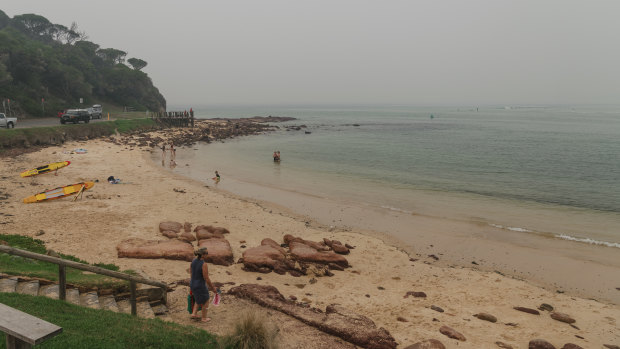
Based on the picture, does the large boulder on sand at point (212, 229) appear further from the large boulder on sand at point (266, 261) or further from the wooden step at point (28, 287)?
the wooden step at point (28, 287)

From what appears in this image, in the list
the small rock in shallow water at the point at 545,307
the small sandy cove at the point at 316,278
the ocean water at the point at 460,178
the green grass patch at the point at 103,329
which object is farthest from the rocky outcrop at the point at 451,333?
the ocean water at the point at 460,178

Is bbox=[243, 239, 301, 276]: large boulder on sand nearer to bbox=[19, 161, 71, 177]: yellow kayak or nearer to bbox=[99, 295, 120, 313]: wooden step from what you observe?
bbox=[99, 295, 120, 313]: wooden step

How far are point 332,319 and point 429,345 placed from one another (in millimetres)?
2275

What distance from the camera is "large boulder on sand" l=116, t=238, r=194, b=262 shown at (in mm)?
12398

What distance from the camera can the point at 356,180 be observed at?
3083cm

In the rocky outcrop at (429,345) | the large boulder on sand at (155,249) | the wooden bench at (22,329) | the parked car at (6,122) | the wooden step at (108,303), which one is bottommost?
the rocky outcrop at (429,345)

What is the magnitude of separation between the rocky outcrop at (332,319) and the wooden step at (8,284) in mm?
4854

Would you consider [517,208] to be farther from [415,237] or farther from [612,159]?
[612,159]

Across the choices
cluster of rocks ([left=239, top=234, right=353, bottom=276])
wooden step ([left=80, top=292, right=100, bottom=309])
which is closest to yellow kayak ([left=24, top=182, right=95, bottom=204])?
cluster of rocks ([left=239, top=234, right=353, bottom=276])

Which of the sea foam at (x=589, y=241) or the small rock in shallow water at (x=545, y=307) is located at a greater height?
the sea foam at (x=589, y=241)

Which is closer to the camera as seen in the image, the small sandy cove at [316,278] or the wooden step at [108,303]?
the wooden step at [108,303]

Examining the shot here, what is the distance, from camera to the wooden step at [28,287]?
754 cm

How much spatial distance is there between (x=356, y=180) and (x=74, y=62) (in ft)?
233

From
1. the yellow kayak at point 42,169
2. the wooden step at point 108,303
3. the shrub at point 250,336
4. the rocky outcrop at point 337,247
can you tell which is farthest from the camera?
the yellow kayak at point 42,169
